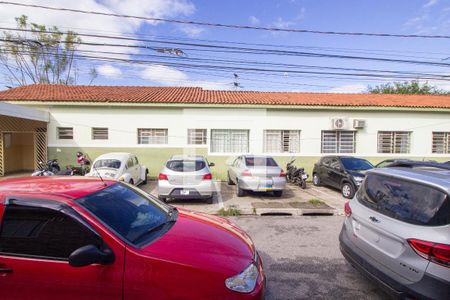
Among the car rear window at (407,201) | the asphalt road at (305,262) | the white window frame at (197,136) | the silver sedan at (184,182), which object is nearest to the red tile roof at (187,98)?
the white window frame at (197,136)

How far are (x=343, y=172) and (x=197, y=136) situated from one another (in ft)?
22.4

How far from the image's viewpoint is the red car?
78.0 inches

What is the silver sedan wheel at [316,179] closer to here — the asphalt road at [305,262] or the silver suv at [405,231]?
the asphalt road at [305,262]

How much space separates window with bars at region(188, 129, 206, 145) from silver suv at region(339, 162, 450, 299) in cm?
994

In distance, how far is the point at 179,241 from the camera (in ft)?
7.93

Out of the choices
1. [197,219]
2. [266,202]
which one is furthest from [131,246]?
[266,202]

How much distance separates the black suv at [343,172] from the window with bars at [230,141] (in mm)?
3686

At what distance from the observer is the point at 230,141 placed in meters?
13.2

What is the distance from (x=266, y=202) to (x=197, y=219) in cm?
541

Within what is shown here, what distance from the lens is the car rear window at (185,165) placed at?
25.5 feet

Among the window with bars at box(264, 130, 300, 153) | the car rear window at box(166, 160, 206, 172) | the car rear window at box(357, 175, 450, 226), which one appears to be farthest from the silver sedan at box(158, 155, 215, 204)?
the window with bars at box(264, 130, 300, 153)

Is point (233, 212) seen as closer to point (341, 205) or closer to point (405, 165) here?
point (341, 205)

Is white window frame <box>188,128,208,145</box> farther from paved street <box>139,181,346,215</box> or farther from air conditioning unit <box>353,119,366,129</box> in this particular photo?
air conditioning unit <box>353,119,366,129</box>

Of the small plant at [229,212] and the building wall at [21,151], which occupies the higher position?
the building wall at [21,151]
